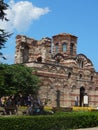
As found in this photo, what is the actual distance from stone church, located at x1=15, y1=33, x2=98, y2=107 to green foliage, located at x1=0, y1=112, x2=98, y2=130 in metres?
18.1

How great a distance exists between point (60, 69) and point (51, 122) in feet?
78.3

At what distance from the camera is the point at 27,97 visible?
38500mm

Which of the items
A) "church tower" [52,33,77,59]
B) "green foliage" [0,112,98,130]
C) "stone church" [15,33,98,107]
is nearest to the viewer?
"green foliage" [0,112,98,130]

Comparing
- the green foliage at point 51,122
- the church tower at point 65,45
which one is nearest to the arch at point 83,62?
the church tower at point 65,45

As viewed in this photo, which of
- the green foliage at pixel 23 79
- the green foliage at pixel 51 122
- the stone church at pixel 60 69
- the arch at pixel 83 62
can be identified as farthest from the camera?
the arch at pixel 83 62

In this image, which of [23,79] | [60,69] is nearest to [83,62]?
[60,69]

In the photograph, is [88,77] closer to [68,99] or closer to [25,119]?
[68,99]

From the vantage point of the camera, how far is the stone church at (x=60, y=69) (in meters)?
44.2

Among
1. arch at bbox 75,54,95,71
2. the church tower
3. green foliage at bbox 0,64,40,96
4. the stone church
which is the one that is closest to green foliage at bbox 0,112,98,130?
green foliage at bbox 0,64,40,96

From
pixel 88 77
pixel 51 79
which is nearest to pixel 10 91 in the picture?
pixel 51 79

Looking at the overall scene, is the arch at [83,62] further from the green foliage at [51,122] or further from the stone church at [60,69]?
the green foliage at [51,122]

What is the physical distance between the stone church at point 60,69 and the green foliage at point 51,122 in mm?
18089

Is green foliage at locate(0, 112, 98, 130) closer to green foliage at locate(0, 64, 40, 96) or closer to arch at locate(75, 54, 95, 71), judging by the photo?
green foliage at locate(0, 64, 40, 96)

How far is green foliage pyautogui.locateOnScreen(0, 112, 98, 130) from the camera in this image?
2005 cm
